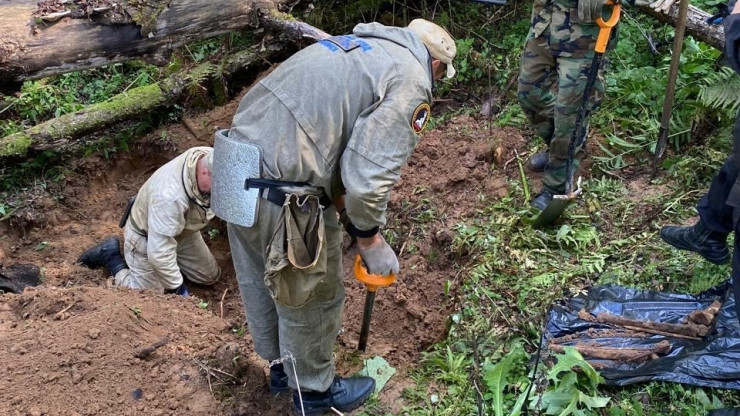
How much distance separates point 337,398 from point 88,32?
121 inches

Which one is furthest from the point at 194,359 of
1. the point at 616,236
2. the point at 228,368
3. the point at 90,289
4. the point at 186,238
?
the point at 616,236

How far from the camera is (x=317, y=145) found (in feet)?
8.47

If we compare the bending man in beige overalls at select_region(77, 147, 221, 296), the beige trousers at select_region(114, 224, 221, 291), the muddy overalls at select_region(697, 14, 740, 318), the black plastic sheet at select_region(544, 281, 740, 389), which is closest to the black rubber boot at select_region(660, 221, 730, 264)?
the muddy overalls at select_region(697, 14, 740, 318)

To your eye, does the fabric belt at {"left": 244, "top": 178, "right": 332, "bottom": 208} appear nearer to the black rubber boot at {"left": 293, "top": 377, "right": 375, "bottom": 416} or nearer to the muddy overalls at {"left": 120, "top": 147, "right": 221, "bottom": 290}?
the black rubber boot at {"left": 293, "top": 377, "right": 375, "bottom": 416}

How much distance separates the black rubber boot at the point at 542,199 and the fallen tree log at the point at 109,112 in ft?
9.52

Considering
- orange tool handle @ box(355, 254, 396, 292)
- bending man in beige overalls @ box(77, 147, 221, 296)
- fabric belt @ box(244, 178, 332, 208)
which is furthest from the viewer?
bending man in beige overalls @ box(77, 147, 221, 296)

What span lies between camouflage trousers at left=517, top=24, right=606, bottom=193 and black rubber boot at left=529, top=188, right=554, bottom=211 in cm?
4

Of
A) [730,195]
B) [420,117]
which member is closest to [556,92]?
[730,195]

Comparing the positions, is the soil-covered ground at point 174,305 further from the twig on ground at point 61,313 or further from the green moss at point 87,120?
the green moss at point 87,120

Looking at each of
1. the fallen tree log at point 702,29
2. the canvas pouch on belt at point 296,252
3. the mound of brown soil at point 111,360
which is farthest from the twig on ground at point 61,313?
the fallen tree log at point 702,29

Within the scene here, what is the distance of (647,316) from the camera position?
11.2 feet

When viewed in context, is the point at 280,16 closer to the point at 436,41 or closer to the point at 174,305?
the point at 174,305

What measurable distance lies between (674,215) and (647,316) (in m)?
1.02

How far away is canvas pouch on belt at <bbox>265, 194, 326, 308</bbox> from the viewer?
2.62m
